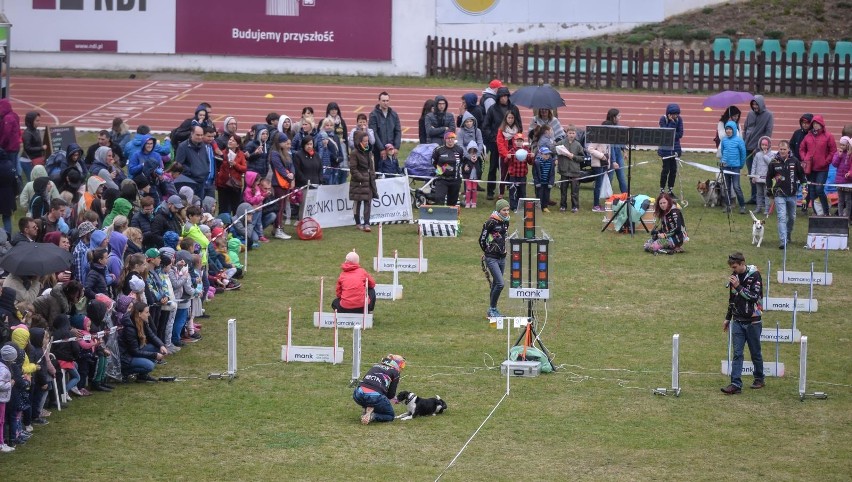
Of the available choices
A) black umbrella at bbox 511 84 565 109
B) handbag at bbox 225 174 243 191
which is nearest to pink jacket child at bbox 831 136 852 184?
black umbrella at bbox 511 84 565 109

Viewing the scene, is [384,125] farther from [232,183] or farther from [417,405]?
[417,405]

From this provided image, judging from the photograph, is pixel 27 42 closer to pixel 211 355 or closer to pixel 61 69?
pixel 61 69

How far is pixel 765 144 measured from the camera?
87.2ft

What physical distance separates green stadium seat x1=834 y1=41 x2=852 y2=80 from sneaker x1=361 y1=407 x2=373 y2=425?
98.4ft

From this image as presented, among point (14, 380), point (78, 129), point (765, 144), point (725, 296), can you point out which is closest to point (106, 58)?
point (78, 129)

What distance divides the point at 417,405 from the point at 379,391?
532mm

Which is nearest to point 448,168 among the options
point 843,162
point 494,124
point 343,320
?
point 494,124

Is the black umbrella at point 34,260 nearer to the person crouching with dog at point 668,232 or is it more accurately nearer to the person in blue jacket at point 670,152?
the person crouching with dog at point 668,232

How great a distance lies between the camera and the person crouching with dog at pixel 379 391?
15352mm

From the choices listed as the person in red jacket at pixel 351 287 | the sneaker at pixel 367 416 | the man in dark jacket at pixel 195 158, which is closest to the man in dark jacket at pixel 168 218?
the person in red jacket at pixel 351 287

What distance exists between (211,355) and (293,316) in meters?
2.22

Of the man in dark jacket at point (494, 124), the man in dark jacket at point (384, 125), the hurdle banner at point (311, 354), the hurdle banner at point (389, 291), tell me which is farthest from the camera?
the man in dark jacket at point (494, 124)

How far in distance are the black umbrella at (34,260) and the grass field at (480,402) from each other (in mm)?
1585

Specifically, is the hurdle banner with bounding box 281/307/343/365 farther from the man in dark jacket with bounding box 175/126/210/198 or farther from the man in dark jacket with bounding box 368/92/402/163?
the man in dark jacket with bounding box 368/92/402/163
